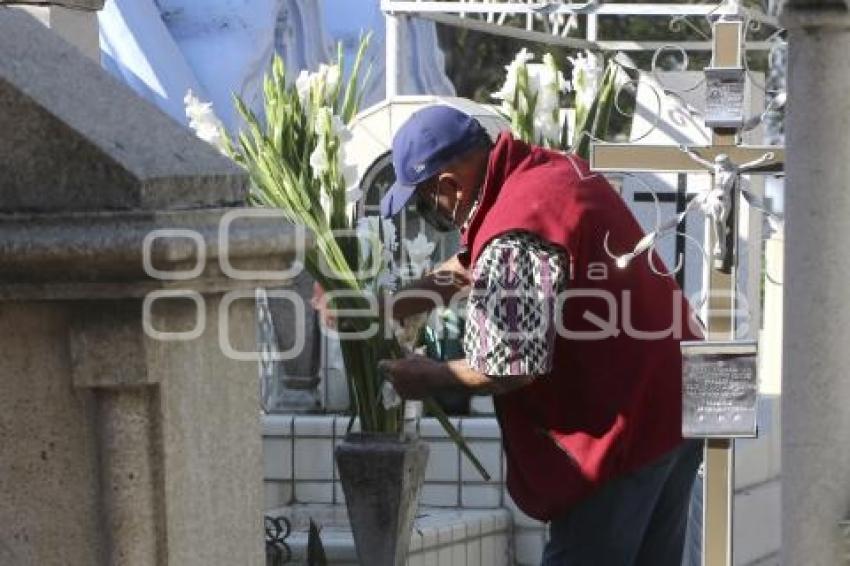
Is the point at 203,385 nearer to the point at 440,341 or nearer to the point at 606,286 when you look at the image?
the point at 606,286

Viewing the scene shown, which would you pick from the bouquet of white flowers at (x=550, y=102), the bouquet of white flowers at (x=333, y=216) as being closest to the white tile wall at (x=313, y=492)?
the bouquet of white flowers at (x=333, y=216)

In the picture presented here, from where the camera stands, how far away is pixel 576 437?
163 inches

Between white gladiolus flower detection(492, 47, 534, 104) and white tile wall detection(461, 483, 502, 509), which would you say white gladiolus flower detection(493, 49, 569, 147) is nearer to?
white gladiolus flower detection(492, 47, 534, 104)

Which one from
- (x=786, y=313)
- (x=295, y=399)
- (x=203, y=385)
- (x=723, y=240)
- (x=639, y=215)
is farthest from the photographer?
(x=639, y=215)

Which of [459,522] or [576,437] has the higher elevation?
[576,437]

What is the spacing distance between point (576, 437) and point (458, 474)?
6.62 feet

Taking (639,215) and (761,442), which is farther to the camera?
(639,215)

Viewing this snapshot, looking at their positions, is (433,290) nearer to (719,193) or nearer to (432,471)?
(719,193)

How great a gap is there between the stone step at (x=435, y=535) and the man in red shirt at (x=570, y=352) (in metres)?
1.30

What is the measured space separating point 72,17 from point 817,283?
264 centimetres

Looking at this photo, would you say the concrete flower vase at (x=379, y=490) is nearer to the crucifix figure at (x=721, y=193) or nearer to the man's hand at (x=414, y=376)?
the man's hand at (x=414, y=376)

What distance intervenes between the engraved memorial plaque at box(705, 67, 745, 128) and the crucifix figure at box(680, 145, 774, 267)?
0.08 m

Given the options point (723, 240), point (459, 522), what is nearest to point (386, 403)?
point (459, 522)

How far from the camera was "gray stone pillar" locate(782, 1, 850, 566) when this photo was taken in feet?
11.1
